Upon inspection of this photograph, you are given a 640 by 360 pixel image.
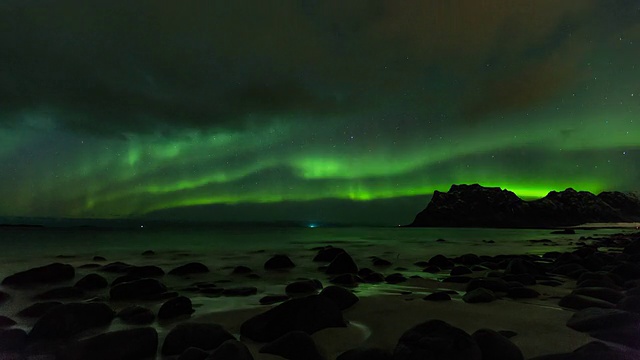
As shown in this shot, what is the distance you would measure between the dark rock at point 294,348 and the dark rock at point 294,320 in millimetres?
500

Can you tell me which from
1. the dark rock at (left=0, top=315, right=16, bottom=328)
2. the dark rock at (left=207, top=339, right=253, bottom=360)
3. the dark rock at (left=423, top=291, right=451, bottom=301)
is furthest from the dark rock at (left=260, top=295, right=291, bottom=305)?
the dark rock at (left=0, top=315, right=16, bottom=328)

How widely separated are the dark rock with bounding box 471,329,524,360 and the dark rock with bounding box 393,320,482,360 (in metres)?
0.19

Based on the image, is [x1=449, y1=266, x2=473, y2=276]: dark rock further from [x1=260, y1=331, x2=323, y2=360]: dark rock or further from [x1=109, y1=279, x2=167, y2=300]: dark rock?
[x1=109, y1=279, x2=167, y2=300]: dark rock

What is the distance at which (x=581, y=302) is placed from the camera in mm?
6332

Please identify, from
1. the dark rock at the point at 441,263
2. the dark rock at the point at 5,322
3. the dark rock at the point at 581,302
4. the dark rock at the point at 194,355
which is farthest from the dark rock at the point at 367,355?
the dark rock at the point at 441,263

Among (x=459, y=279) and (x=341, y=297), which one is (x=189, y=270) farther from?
(x=459, y=279)

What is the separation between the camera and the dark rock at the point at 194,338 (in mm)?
4281

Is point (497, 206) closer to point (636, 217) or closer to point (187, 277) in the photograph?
point (636, 217)

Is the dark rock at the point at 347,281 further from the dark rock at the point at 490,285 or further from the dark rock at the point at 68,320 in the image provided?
the dark rock at the point at 68,320

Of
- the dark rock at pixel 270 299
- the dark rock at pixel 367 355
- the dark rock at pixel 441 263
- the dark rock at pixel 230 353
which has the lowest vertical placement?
the dark rock at pixel 441 263

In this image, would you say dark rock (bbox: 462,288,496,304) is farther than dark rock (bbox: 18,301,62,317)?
Yes

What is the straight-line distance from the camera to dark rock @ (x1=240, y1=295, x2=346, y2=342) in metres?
4.80

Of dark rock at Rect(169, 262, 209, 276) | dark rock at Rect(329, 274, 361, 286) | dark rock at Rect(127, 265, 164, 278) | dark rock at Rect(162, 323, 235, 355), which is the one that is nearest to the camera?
dark rock at Rect(162, 323, 235, 355)

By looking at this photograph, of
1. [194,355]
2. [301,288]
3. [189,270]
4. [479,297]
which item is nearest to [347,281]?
[301,288]
